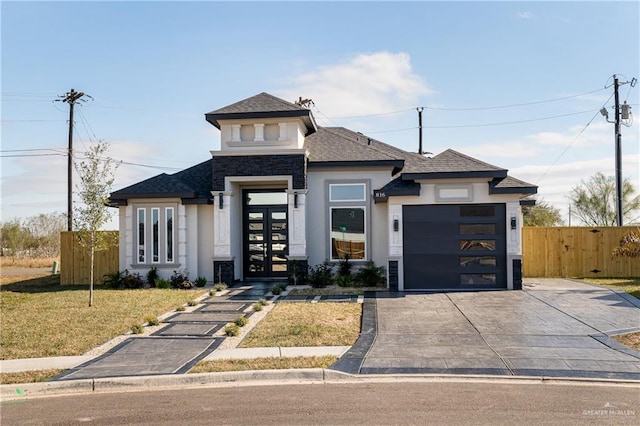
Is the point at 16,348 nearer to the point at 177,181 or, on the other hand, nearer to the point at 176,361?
the point at 176,361

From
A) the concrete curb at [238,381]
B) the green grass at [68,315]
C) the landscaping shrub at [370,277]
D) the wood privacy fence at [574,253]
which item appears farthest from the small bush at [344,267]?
the concrete curb at [238,381]

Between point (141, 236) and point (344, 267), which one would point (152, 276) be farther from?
point (344, 267)

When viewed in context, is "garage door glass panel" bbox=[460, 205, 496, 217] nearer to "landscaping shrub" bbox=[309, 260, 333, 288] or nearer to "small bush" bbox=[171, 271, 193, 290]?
"landscaping shrub" bbox=[309, 260, 333, 288]

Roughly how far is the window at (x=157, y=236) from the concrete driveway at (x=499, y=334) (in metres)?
7.49

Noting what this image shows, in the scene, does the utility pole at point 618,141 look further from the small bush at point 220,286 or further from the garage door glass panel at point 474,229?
the small bush at point 220,286

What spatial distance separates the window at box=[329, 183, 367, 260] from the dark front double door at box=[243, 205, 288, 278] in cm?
187

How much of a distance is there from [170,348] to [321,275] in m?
7.91

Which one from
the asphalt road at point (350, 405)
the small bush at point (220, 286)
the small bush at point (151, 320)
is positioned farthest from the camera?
the small bush at point (220, 286)

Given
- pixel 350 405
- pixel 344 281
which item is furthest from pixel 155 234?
pixel 350 405

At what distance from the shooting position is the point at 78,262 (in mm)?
18422

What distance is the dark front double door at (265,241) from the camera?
59.5 feet

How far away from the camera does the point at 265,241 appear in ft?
59.7

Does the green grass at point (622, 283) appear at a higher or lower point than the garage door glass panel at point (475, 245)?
lower

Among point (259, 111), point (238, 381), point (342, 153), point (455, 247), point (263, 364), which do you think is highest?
point (259, 111)
